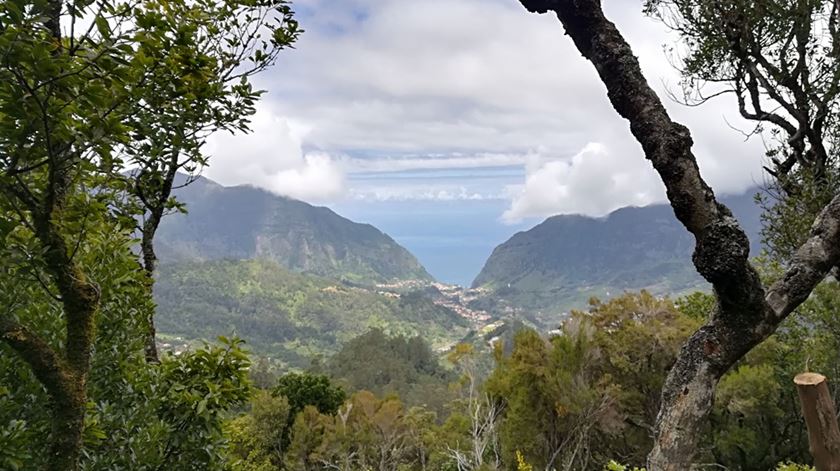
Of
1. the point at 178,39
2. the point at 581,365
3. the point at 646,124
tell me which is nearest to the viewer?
the point at 646,124

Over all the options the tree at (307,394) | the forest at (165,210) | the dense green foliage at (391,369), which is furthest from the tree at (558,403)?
the dense green foliage at (391,369)

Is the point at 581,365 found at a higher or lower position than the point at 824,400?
lower

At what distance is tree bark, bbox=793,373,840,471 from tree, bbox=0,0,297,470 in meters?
3.11

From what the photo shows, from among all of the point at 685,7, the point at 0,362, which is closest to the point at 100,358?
the point at 0,362

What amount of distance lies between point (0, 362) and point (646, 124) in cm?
321

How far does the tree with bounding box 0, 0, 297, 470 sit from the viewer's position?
1.48 m

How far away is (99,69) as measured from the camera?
5.29ft

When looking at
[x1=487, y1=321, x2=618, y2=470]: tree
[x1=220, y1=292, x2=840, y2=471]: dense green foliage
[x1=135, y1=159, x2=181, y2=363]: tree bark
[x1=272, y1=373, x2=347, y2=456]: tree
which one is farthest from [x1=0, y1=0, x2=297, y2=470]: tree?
[x1=272, y1=373, x2=347, y2=456]: tree

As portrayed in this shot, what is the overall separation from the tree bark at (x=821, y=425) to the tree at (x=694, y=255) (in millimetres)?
462

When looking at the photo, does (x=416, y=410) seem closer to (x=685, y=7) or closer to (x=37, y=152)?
(x=685, y=7)

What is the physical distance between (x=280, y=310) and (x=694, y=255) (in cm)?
16575

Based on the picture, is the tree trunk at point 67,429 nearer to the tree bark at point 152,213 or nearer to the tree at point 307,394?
the tree bark at point 152,213

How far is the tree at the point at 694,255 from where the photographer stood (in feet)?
6.43

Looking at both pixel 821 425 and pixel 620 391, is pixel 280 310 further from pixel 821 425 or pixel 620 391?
pixel 821 425
